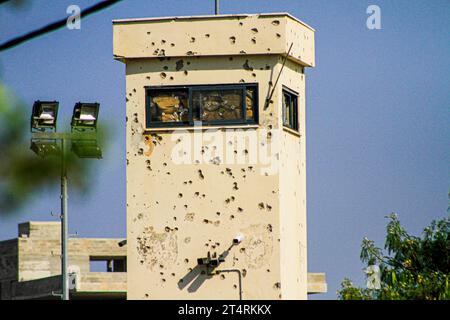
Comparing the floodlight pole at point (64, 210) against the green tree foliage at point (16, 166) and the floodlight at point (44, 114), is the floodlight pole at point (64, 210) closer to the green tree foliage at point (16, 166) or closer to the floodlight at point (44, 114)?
the floodlight at point (44, 114)

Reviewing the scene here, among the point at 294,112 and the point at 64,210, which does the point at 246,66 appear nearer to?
the point at 294,112

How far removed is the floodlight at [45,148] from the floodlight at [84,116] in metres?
0.48

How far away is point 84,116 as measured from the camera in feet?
74.8

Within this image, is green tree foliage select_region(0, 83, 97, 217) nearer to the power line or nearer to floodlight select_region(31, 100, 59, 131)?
the power line

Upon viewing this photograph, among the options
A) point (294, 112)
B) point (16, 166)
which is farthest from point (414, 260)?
point (16, 166)

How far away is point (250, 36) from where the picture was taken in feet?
73.2

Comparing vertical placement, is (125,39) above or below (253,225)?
above

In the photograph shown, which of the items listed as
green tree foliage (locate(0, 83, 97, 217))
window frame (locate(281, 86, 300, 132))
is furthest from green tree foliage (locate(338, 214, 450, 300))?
green tree foliage (locate(0, 83, 97, 217))

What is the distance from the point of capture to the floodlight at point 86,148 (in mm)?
22500

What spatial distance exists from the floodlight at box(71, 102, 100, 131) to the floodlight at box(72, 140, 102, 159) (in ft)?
1.05

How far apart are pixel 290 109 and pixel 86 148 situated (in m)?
3.60

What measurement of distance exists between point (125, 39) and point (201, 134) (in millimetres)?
2122
